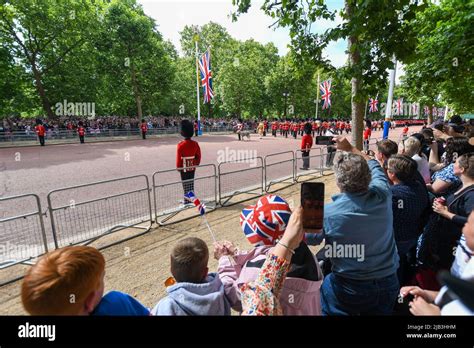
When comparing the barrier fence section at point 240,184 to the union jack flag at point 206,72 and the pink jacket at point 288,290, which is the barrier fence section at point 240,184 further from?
the union jack flag at point 206,72

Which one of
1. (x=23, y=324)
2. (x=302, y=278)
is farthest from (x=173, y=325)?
(x=302, y=278)

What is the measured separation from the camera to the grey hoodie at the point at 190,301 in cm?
154

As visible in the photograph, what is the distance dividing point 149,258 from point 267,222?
10.1ft

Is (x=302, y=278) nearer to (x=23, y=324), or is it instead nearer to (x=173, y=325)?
(x=173, y=325)

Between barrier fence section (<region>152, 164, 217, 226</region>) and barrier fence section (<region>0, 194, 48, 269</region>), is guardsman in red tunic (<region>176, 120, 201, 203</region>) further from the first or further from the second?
barrier fence section (<region>0, 194, 48, 269</region>)

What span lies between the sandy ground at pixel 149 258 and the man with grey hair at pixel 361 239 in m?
2.26

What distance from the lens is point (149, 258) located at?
4363 millimetres

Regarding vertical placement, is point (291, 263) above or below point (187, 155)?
below

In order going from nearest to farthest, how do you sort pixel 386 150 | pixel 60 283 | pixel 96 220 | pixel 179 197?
pixel 60 283, pixel 386 150, pixel 96 220, pixel 179 197

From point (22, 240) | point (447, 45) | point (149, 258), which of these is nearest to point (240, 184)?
point (149, 258)

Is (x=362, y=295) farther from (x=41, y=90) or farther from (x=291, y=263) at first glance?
(x=41, y=90)

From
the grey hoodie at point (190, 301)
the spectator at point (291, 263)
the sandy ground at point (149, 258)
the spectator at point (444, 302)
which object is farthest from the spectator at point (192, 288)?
the sandy ground at point (149, 258)

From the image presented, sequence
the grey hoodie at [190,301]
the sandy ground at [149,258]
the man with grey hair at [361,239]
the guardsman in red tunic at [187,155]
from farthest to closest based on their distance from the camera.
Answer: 1. the guardsman in red tunic at [187,155]
2. the sandy ground at [149,258]
3. the man with grey hair at [361,239]
4. the grey hoodie at [190,301]

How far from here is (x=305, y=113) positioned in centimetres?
5603
